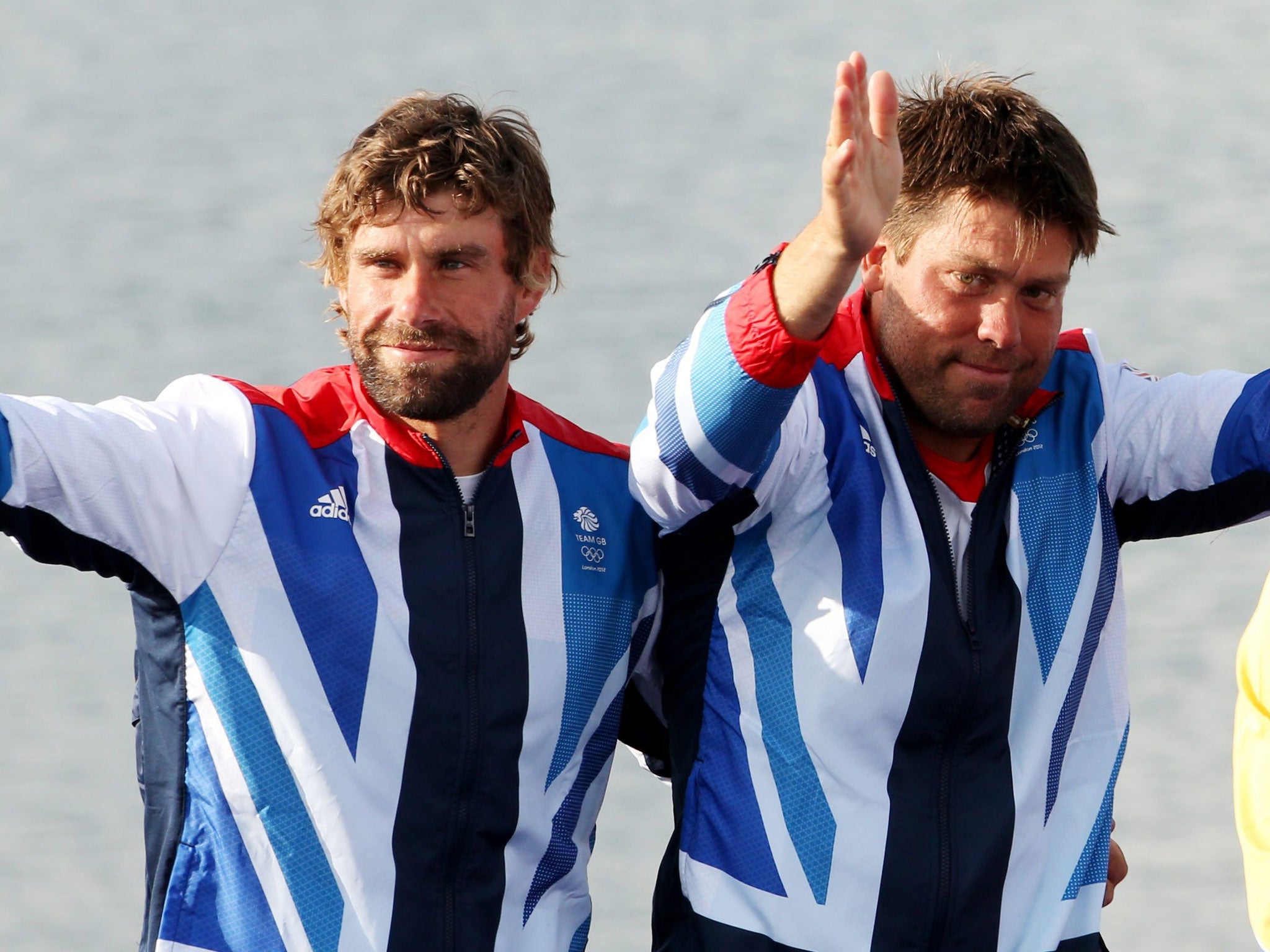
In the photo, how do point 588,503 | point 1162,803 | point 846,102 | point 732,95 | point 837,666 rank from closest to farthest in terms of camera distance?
point 846,102 → point 837,666 → point 588,503 → point 1162,803 → point 732,95

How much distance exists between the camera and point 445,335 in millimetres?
1708

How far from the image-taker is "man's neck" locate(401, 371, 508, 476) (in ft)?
5.70

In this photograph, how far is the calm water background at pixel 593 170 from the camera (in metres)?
3.61

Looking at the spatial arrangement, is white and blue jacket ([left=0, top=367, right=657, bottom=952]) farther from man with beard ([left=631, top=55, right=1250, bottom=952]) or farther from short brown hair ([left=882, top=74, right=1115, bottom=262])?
short brown hair ([left=882, top=74, right=1115, bottom=262])

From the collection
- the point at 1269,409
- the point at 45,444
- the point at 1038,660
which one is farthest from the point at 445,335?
the point at 1269,409

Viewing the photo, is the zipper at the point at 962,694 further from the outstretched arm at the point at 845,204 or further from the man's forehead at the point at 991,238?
the outstretched arm at the point at 845,204

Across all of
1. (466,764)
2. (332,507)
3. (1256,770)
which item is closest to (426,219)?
(332,507)

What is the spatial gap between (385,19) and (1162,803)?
2.54 m

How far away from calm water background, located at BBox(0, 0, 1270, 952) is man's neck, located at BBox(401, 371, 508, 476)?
174 cm

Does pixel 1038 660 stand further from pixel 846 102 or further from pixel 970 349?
pixel 846 102

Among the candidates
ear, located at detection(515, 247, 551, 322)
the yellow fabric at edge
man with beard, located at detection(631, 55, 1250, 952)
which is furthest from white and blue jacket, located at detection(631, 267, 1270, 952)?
ear, located at detection(515, 247, 551, 322)

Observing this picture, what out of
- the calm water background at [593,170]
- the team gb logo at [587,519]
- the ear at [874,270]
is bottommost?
the team gb logo at [587,519]

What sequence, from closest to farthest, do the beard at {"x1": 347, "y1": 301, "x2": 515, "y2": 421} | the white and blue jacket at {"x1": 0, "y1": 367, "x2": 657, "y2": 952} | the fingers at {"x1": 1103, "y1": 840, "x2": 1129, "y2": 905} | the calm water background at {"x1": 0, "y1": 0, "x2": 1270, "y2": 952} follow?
the white and blue jacket at {"x1": 0, "y1": 367, "x2": 657, "y2": 952} < the beard at {"x1": 347, "y1": 301, "x2": 515, "y2": 421} < the fingers at {"x1": 1103, "y1": 840, "x2": 1129, "y2": 905} < the calm water background at {"x1": 0, "y1": 0, "x2": 1270, "y2": 952}

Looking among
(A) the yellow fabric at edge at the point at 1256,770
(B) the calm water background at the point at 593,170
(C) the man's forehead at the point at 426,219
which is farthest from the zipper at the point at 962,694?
(B) the calm water background at the point at 593,170
